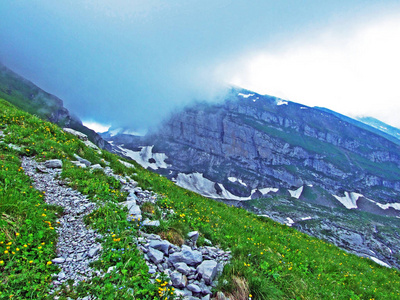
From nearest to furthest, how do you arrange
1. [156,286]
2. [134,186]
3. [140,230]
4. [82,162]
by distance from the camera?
1. [156,286]
2. [140,230]
3. [134,186]
4. [82,162]

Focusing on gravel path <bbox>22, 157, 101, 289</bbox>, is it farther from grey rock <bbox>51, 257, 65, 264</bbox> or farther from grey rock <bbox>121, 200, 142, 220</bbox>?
grey rock <bbox>121, 200, 142, 220</bbox>

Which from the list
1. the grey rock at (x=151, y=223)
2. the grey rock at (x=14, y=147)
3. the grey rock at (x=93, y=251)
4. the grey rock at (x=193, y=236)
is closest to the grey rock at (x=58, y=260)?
the grey rock at (x=93, y=251)

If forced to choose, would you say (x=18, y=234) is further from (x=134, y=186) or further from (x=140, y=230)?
(x=134, y=186)

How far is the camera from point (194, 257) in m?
6.88

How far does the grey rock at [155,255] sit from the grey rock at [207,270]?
1.20 m

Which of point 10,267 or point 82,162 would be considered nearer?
point 10,267

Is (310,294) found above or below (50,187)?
above

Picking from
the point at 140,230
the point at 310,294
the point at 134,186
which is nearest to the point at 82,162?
the point at 134,186

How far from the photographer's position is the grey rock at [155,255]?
20.6 ft

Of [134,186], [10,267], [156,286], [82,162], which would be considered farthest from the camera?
[82,162]

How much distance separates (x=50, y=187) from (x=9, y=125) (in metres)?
8.04

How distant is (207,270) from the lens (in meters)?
6.43

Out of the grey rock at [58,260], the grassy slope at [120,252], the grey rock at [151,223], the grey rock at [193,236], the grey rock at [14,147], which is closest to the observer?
the grassy slope at [120,252]

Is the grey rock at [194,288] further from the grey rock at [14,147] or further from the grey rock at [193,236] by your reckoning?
the grey rock at [14,147]
